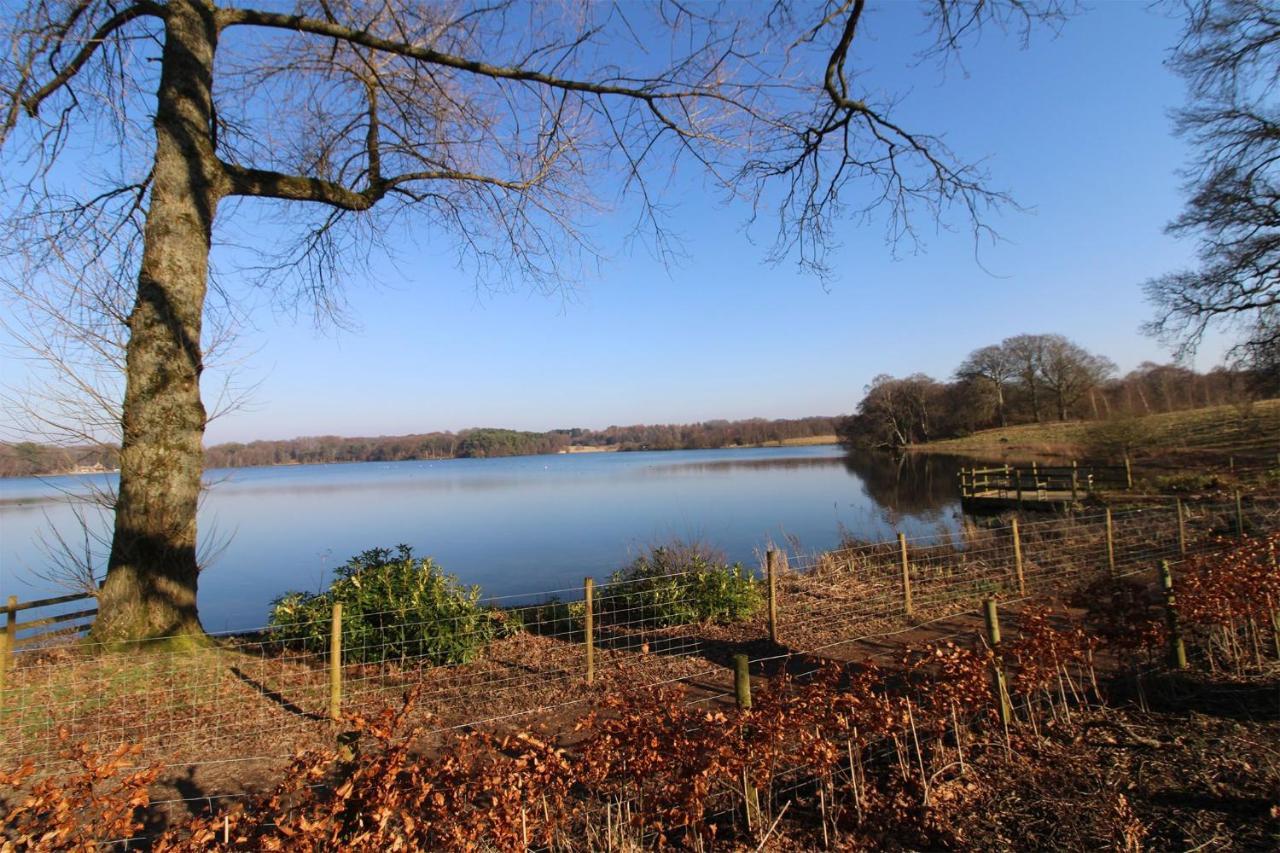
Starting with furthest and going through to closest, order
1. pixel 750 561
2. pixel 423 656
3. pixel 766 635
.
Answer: pixel 750 561, pixel 766 635, pixel 423 656

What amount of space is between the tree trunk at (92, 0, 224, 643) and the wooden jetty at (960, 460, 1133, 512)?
2515cm

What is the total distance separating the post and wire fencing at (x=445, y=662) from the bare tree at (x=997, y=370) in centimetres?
6601

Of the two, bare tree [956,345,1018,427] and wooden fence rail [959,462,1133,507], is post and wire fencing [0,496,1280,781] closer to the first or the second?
wooden fence rail [959,462,1133,507]

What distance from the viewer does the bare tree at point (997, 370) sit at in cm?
6788

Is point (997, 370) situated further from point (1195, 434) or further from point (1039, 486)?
point (1039, 486)

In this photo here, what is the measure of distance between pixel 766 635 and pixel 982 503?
21114 millimetres

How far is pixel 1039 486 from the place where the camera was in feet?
76.9

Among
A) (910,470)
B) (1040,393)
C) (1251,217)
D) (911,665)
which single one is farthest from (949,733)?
(1040,393)

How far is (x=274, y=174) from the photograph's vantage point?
283 inches

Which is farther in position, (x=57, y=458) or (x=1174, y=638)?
(x=57, y=458)

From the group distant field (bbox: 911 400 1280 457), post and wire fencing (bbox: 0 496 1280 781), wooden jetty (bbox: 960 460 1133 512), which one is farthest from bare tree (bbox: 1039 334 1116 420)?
post and wire fencing (bbox: 0 496 1280 781)

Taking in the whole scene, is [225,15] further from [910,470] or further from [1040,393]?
[1040,393]

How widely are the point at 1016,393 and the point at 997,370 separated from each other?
11.4 feet

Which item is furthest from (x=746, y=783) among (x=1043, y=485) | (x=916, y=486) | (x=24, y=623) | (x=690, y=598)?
(x=916, y=486)
